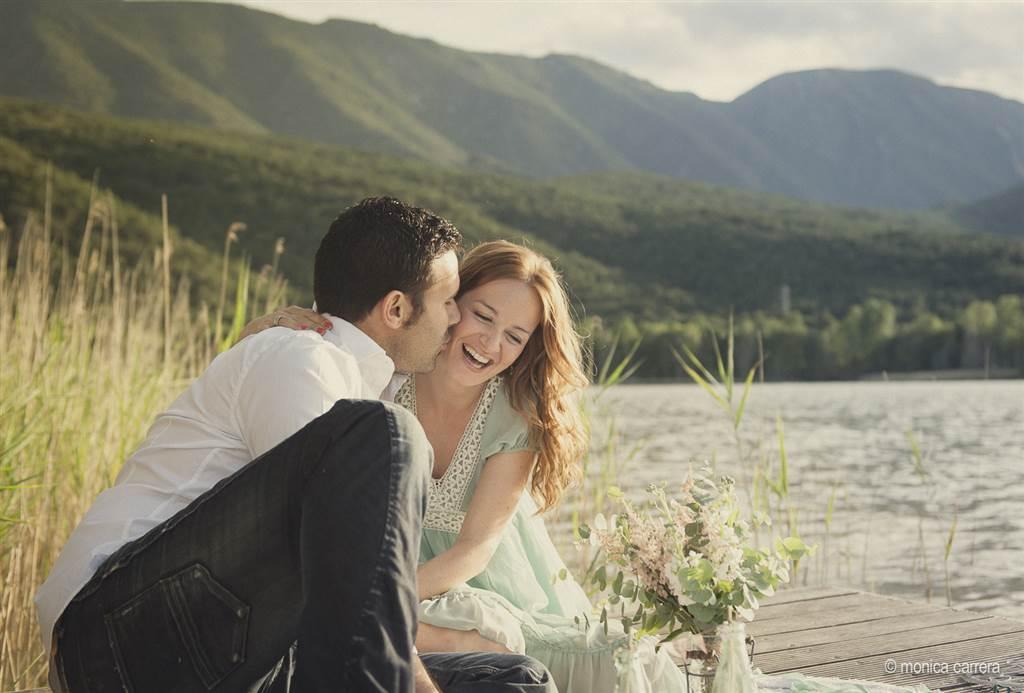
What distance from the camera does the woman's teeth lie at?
98.0 inches

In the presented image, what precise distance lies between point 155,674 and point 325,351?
520mm

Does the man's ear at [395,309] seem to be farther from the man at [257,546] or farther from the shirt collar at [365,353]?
the man at [257,546]

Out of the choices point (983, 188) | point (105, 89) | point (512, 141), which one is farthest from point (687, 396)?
point (983, 188)

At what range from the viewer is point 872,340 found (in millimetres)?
27906

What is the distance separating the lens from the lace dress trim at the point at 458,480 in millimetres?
2559

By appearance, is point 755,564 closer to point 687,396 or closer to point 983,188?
point 687,396

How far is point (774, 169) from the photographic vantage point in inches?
3880

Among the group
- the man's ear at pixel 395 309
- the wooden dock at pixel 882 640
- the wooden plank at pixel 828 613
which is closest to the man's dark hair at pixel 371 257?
the man's ear at pixel 395 309

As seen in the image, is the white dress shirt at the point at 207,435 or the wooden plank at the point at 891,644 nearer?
the white dress shirt at the point at 207,435

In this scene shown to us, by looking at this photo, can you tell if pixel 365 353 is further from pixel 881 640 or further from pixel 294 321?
pixel 881 640

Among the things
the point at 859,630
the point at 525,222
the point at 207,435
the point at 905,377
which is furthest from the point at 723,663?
the point at 525,222

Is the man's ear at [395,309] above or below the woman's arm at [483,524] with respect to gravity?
above

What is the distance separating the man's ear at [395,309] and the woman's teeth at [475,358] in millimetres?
397

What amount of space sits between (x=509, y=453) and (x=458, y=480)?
0.17 m
